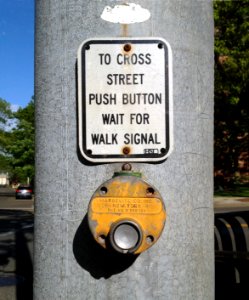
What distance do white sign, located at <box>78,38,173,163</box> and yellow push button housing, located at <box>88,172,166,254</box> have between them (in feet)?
0.33

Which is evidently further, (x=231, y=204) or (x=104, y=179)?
(x=231, y=204)

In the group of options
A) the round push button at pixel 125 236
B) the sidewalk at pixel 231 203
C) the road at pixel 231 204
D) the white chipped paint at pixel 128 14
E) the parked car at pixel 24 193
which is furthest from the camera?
the parked car at pixel 24 193

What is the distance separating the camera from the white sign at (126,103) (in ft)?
5.16

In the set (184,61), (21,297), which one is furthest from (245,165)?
(184,61)

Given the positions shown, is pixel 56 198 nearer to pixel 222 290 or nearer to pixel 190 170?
pixel 190 170

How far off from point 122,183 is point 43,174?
28cm

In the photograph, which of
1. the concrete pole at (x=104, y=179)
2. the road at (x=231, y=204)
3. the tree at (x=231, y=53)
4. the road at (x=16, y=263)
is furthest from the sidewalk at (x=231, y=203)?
the concrete pole at (x=104, y=179)

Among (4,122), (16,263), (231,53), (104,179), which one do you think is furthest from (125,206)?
(4,122)

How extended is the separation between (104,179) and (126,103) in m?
0.25

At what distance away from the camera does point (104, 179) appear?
5.12 feet

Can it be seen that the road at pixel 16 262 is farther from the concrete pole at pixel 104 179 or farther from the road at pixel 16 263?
the concrete pole at pixel 104 179

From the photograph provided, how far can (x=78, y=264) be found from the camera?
5.15ft

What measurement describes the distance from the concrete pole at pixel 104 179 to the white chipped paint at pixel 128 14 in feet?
0.06

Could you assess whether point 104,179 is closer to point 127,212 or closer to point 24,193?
point 127,212
